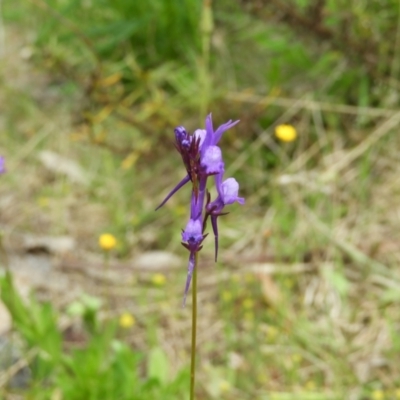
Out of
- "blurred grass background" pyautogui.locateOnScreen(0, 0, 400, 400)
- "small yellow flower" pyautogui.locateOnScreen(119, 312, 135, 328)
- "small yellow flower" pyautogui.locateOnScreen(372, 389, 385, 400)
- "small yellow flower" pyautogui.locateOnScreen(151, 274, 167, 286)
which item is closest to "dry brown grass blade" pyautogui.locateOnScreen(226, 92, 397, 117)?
"blurred grass background" pyautogui.locateOnScreen(0, 0, 400, 400)

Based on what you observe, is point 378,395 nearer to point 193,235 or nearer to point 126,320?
point 126,320

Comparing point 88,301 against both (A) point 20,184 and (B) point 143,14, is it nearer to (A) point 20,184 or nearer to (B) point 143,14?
(A) point 20,184

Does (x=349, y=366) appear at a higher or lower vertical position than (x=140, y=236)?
lower

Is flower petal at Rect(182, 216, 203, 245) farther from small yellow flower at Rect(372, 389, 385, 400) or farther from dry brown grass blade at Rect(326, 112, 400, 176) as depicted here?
dry brown grass blade at Rect(326, 112, 400, 176)

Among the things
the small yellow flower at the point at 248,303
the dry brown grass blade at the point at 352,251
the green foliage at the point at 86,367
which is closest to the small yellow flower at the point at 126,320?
the green foliage at the point at 86,367

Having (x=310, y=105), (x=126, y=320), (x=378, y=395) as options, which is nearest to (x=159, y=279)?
(x=126, y=320)

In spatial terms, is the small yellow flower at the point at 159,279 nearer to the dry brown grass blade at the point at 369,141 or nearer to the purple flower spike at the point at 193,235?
the dry brown grass blade at the point at 369,141

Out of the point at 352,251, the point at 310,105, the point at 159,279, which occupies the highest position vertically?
the point at 310,105

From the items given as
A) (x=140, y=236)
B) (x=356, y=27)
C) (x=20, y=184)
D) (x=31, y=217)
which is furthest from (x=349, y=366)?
(x=20, y=184)
